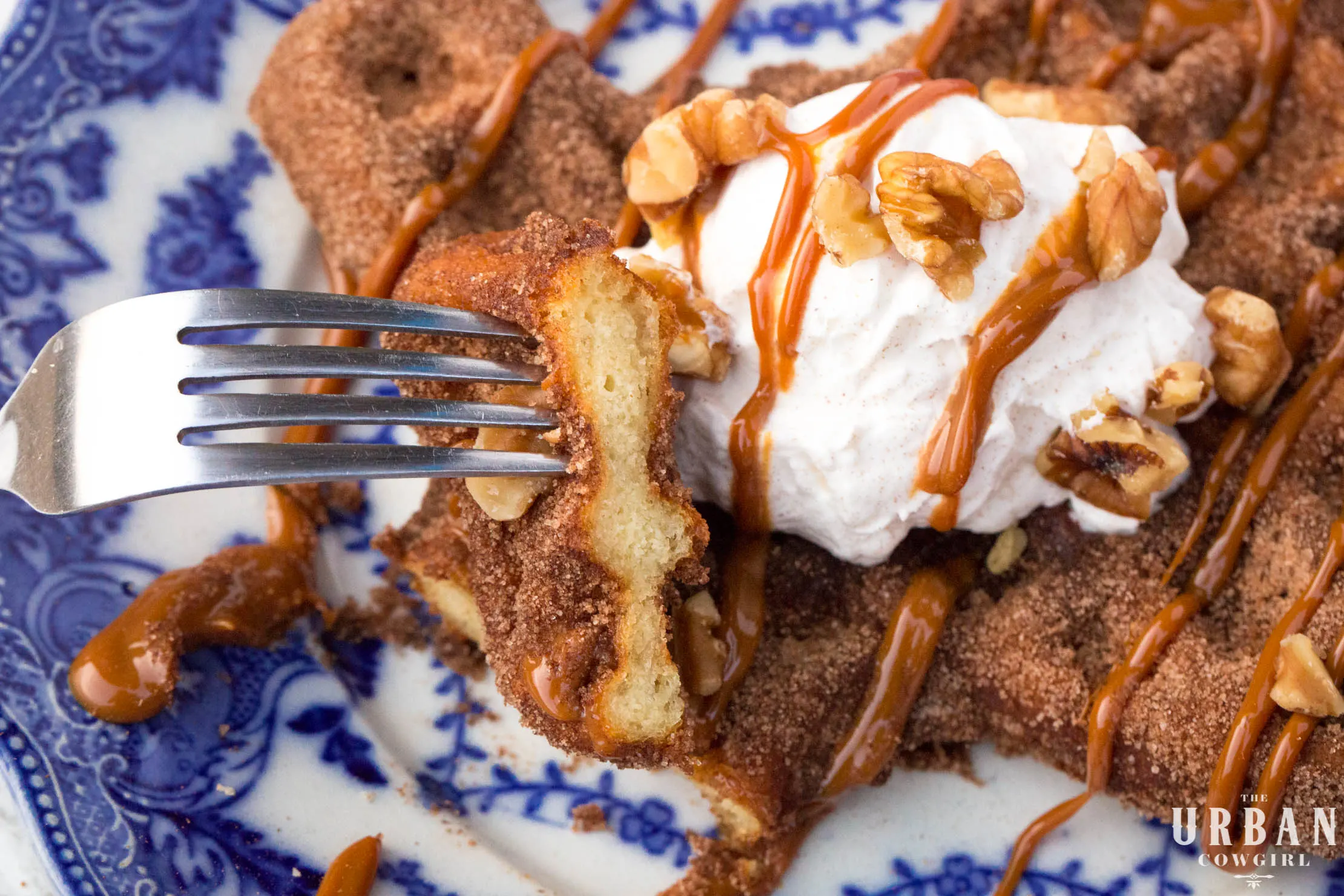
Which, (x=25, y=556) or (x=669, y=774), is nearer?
(x=25, y=556)

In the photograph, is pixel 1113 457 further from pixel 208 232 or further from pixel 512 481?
pixel 208 232

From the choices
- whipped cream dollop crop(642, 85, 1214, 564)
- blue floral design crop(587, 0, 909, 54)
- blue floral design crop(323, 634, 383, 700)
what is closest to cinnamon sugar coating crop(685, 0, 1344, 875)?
whipped cream dollop crop(642, 85, 1214, 564)

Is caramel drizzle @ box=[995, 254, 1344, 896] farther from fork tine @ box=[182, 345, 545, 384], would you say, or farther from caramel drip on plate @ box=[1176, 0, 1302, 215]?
fork tine @ box=[182, 345, 545, 384]

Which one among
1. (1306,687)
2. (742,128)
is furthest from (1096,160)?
(1306,687)

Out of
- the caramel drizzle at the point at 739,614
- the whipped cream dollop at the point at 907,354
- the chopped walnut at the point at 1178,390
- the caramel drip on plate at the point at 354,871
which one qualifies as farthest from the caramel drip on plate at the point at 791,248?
the caramel drip on plate at the point at 354,871

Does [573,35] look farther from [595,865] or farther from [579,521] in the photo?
[595,865]

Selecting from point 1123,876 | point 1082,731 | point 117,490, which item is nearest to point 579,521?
point 117,490
